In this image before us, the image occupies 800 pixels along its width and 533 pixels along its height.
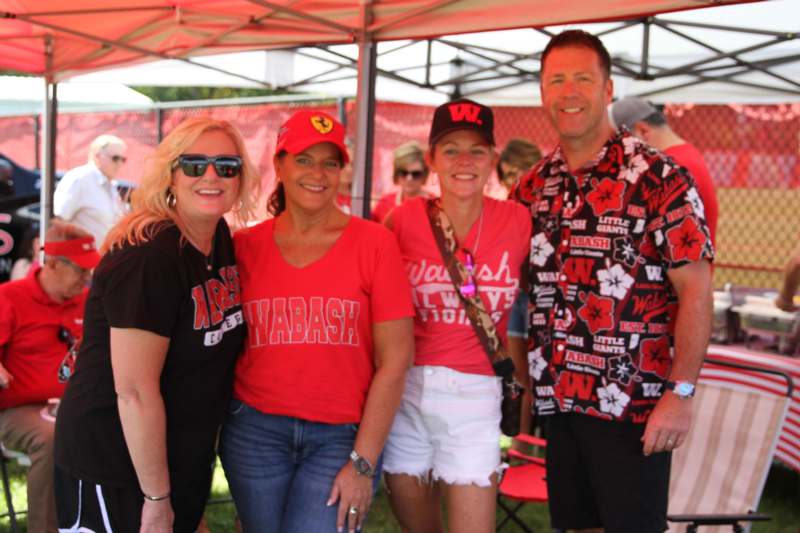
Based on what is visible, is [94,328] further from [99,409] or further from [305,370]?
[305,370]

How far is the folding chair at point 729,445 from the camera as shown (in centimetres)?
358

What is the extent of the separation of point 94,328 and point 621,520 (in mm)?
1727

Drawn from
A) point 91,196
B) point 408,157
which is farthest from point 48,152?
point 408,157

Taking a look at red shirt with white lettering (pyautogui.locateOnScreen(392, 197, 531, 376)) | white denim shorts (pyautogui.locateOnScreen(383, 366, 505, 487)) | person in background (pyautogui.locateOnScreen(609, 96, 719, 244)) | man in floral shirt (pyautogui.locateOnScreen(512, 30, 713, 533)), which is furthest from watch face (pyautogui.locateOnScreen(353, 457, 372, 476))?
person in background (pyautogui.locateOnScreen(609, 96, 719, 244))

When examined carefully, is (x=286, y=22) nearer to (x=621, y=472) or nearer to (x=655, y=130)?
(x=655, y=130)

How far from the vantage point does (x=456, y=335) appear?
2533 millimetres

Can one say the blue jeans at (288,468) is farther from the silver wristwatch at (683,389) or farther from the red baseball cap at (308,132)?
the silver wristwatch at (683,389)

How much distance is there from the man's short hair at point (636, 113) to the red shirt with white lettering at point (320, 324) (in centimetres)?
257

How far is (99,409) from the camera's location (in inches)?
84.0

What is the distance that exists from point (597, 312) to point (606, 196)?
37cm

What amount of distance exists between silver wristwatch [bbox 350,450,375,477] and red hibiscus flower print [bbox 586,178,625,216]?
1.06 m

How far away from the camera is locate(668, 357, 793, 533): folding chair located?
11.8 feet

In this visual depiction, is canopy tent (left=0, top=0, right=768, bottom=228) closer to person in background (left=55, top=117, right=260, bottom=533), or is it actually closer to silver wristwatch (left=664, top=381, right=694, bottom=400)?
silver wristwatch (left=664, top=381, right=694, bottom=400)

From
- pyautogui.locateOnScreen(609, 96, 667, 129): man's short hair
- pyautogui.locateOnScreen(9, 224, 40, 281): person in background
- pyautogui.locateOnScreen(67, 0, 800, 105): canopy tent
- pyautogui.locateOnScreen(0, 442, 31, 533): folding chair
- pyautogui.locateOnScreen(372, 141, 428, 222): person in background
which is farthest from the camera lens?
pyautogui.locateOnScreen(9, 224, 40, 281): person in background
